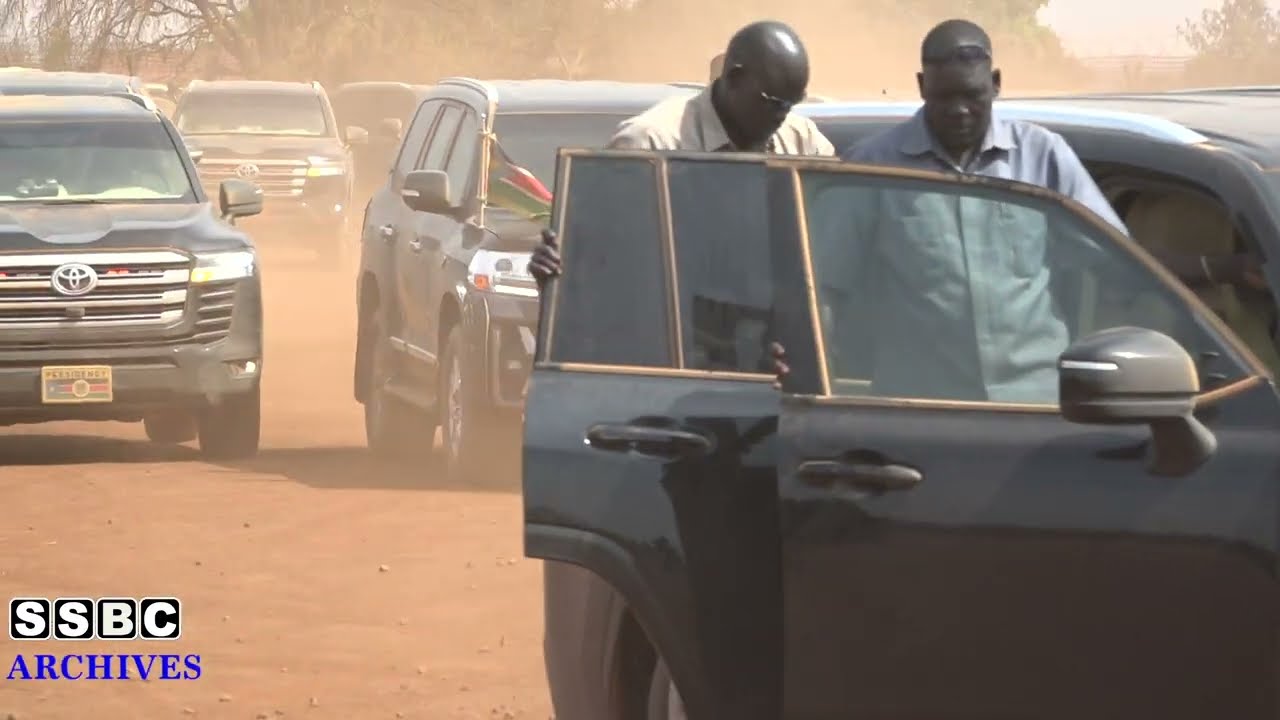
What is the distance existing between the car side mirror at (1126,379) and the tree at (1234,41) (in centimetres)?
6187

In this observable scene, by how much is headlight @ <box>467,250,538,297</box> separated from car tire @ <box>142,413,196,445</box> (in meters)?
3.50

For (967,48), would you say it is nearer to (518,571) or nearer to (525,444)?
(525,444)

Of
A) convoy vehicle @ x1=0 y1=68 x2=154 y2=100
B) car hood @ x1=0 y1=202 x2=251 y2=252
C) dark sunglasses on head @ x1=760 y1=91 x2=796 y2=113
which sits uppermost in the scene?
dark sunglasses on head @ x1=760 y1=91 x2=796 y2=113

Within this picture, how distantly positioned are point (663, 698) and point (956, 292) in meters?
1.04

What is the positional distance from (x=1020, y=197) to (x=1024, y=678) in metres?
0.92

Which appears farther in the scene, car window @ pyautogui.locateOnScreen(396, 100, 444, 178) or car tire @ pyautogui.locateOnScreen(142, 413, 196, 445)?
car tire @ pyautogui.locateOnScreen(142, 413, 196, 445)

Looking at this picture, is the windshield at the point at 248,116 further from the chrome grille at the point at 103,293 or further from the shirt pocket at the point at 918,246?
the shirt pocket at the point at 918,246

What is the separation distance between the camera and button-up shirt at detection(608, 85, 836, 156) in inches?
271

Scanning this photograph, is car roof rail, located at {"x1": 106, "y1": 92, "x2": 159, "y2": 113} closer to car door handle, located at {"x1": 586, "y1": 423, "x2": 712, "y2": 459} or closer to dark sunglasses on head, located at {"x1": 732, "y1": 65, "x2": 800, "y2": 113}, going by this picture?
dark sunglasses on head, located at {"x1": 732, "y1": 65, "x2": 800, "y2": 113}

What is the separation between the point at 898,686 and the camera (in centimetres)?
512

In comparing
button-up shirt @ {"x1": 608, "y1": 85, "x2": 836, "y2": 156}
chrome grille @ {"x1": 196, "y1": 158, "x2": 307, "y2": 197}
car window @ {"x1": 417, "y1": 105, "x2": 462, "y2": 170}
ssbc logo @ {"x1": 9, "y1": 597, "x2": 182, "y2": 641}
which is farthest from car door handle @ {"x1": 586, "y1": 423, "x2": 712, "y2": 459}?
chrome grille @ {"x1": 196, "y1": 158, "x2": 307, "y2": 197}

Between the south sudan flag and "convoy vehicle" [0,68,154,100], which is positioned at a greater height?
the south sudan flag

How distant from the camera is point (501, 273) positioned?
1321 centimetres

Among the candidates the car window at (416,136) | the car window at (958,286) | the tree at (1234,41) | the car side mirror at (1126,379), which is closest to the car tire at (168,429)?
the car window at (416,136)
